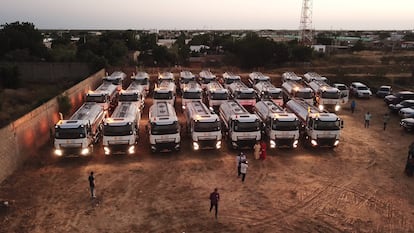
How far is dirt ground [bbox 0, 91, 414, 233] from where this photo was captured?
13469 millimetres

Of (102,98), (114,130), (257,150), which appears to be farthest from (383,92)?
(114,130)

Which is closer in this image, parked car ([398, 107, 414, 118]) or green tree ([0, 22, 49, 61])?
parked car ([398, 107, 414, 118])

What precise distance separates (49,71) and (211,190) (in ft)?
131

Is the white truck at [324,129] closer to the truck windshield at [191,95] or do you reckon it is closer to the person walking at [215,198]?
the person walking at [215,198]

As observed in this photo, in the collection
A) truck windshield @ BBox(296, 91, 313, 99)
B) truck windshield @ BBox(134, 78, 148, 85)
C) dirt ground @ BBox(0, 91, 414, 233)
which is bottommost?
dirt ground @ BBox(0, 91, 414, 233)

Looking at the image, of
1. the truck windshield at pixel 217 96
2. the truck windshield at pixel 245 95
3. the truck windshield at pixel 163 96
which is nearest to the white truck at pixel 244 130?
the truck windshield at pixel 217 96

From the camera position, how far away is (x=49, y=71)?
4903 cm

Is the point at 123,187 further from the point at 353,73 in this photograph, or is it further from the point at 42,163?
the point at 353,73

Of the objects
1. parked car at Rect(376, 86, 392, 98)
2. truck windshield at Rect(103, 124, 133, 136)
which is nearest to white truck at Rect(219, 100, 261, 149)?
truck windshield at Rect(103, 124, 133, 136)

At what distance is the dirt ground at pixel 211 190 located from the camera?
530 inches

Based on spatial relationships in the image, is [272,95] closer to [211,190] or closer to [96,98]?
[96,98]

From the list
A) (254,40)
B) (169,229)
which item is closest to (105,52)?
(254,40)

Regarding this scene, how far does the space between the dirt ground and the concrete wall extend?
29.8 metres

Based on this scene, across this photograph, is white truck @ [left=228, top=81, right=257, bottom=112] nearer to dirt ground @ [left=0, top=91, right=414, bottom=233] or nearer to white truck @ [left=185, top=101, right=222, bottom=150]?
dirt ground @ [left=0, top=91, right=414, bottom=233]
